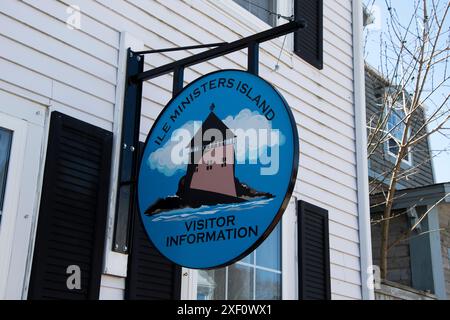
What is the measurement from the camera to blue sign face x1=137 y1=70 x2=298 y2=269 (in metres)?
3.20

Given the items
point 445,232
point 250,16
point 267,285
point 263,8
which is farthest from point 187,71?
point 445,232

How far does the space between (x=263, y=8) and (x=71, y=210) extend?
10.7ft

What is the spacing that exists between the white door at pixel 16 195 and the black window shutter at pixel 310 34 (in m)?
3.25

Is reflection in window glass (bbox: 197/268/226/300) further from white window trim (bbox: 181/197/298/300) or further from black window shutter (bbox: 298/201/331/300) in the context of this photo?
black window shutter (bbox: 298/201/331/300)

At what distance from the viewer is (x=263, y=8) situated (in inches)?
251

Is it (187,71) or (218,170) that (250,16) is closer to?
(187,71)

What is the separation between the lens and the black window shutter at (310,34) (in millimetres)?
6469

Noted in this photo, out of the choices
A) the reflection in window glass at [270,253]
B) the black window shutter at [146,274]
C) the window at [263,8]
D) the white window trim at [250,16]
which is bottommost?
the black window shutter at [146,274]

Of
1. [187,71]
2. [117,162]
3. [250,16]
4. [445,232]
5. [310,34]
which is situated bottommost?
[117,162]

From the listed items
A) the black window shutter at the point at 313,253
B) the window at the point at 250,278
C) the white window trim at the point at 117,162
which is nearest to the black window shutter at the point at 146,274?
the white window trim at the point at 117,162

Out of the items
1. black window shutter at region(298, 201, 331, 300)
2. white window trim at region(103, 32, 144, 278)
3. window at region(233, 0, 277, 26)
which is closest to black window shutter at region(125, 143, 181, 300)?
white window trim at region(103, 32, 144, 278)

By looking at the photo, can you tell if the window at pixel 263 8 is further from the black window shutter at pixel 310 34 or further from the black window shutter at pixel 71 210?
the black window shutter at pixel 71 210

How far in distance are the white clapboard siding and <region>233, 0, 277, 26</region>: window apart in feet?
0.82
